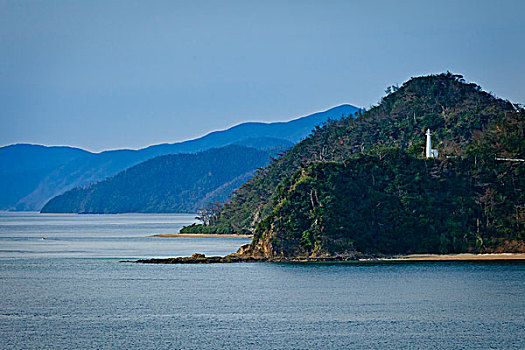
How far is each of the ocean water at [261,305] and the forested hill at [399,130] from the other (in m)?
28.4

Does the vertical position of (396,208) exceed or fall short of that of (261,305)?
it exceeds it

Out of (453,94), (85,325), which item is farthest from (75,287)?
(453,94)

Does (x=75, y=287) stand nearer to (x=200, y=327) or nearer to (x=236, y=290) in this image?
(x=236, y=290)

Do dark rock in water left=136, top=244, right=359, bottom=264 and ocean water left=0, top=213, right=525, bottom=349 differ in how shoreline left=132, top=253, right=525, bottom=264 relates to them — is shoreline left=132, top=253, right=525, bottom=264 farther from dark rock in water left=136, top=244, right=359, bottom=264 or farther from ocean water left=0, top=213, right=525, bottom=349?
ocean water left=0, top=213, right=525, bottom=349

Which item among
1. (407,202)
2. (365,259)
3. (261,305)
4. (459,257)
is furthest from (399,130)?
(261,305)

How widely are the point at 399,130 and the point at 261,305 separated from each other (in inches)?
2681

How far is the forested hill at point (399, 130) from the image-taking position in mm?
106250

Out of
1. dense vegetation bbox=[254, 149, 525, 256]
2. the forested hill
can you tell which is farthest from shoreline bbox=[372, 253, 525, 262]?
the forested hill

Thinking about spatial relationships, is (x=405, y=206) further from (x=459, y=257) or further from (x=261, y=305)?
(x=261, y=305)

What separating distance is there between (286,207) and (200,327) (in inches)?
1456

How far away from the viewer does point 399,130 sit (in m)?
116

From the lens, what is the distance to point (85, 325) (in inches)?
1735

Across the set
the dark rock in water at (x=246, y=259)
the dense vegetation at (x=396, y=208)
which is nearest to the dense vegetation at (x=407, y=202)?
the dense vegetation at (x=396, y=208)

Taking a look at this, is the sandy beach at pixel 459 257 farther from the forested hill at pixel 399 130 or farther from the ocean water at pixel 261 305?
the forested hill at pixel 399 130
